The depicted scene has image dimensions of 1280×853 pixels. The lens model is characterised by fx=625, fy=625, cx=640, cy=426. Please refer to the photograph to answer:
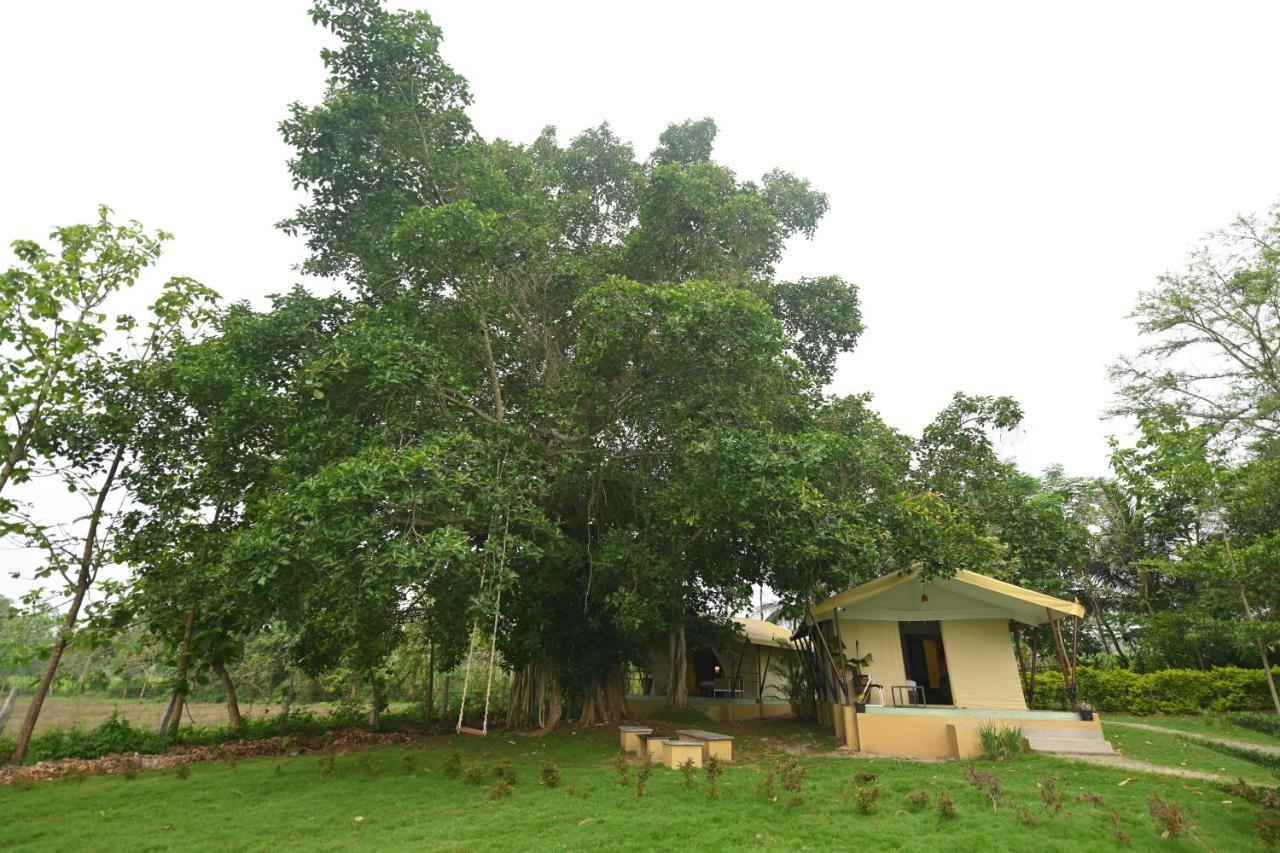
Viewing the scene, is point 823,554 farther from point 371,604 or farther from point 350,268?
point 350,268

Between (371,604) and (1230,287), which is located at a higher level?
(1230,287)

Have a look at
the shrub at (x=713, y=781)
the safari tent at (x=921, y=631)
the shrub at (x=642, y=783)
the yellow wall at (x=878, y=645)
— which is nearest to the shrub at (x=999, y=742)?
the safari tent at (x=921, y=631)

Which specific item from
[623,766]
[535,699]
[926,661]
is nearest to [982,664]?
[926,661]

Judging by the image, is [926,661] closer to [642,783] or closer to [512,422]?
[642,783]

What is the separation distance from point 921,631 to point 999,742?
3978 millimetres

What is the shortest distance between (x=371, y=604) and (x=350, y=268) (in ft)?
29.6

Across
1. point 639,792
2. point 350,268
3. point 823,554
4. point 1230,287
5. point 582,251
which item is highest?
point 1230,287

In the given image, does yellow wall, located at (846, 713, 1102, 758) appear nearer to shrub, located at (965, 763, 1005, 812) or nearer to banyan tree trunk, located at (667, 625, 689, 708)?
shrub, located at (965, 763, 1005, 812)

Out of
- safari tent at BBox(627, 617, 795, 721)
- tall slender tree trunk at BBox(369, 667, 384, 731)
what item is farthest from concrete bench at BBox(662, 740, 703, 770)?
tall slender tree trunk at BBox(369, 667, 384, 731)

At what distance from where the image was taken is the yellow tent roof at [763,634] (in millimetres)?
20375

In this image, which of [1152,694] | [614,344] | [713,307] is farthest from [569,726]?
[1152,694]

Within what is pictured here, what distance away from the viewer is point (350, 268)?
15.0 m

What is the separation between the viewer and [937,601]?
12500 millimetres

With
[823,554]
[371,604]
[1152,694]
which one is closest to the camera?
[371,604]
